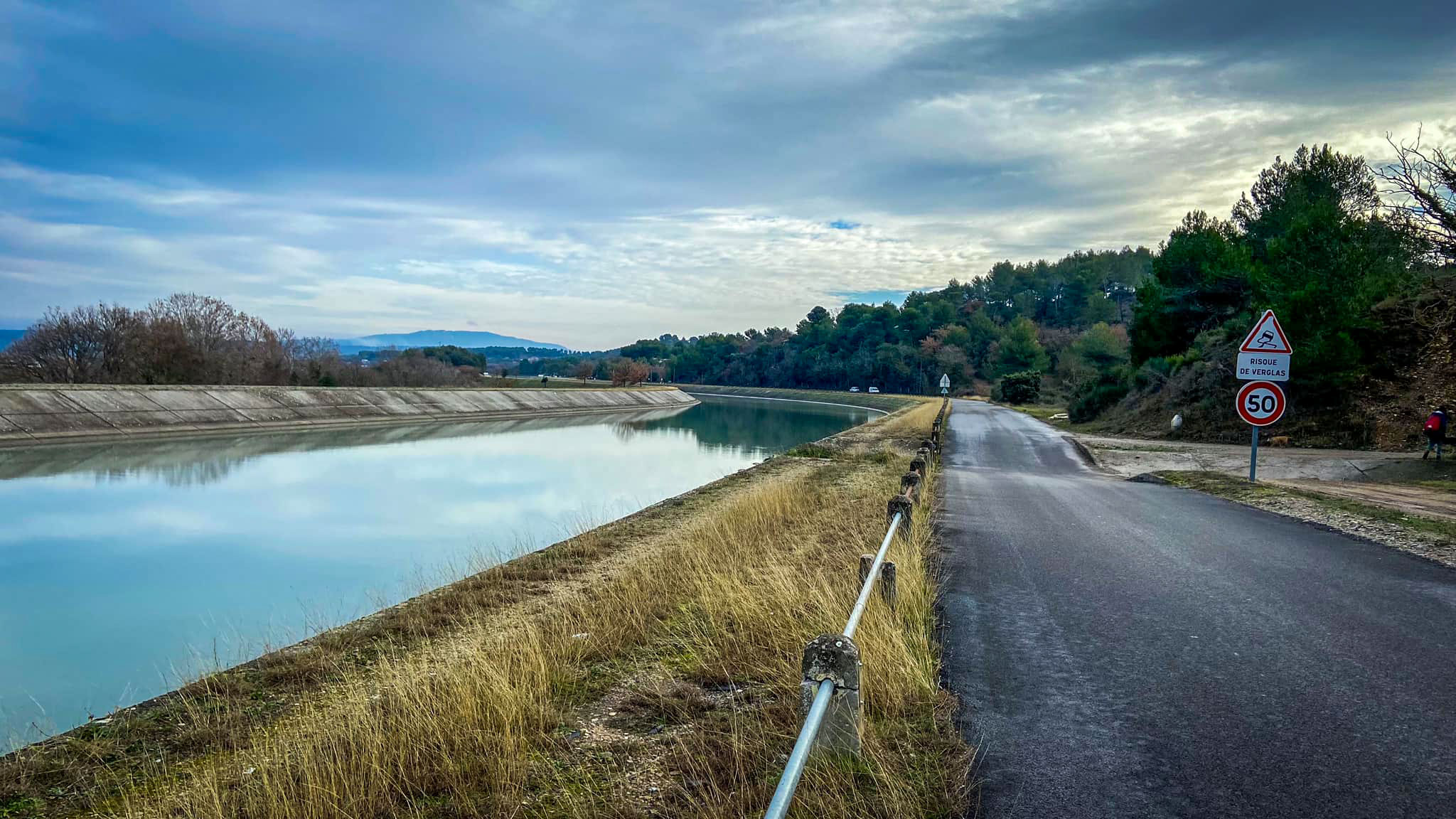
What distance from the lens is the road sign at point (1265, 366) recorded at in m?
14.7

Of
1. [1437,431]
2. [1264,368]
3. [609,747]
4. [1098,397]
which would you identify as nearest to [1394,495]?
[1264,368]

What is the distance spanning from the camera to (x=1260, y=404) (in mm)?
14805

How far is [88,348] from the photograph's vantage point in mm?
44656

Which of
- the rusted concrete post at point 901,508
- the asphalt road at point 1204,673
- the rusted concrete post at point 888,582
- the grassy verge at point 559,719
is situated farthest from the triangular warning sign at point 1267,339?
the rusted concrete post at point 888,582

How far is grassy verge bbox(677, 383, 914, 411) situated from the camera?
86537mm

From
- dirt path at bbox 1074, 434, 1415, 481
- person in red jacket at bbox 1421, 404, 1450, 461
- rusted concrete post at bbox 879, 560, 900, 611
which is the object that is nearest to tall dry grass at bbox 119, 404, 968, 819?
rusted concrete post at bbox 879, 560, 900, 611

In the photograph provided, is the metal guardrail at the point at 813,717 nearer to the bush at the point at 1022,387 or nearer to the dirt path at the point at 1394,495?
the dirt path at the point at 1394,495

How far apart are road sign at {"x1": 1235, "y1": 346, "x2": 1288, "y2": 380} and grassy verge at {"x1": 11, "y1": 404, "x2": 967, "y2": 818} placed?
422 inches

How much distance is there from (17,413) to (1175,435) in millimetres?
45476

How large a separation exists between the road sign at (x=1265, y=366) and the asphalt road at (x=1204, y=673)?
594 cm

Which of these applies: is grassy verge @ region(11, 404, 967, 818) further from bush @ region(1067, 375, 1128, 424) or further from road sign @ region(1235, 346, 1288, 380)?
bush @ region(1067, 375, 1128, 424)

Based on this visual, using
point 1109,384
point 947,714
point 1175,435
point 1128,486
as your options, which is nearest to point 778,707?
point 947,714

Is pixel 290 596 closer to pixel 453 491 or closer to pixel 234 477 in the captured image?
pixel 453 491

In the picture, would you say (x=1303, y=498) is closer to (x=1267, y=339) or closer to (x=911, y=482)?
(x=1267, y=339)
